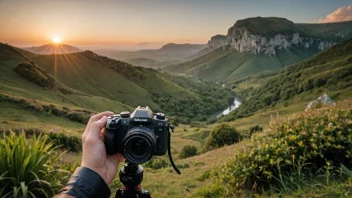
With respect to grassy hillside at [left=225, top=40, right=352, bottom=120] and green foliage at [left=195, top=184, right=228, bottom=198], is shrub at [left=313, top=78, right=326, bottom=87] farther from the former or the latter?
green foliage at [left=195, top=184, right=228, bottom=198]

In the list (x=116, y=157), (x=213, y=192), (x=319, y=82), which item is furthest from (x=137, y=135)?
(x=319, y=82)

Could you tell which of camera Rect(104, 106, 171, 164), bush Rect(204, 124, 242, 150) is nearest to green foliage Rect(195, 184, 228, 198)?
camera Rect(104, 106, 171, 164)

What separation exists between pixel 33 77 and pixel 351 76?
3602 inches

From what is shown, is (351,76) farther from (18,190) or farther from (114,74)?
(18,190)

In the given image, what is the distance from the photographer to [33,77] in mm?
63625

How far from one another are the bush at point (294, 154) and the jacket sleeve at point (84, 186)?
3175mm

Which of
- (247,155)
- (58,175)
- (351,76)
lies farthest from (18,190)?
(351,76)

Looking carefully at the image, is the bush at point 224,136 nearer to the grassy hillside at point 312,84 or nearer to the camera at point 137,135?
the camera at point 137,135

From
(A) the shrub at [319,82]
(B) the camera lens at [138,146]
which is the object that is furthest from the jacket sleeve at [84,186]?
(A) the shrub at [319,82]

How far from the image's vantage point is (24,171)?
4.97 m

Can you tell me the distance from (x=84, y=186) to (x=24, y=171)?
367 centimetres

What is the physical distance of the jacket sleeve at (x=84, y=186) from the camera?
76.4 inches

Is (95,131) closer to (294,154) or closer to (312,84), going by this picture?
(294,154)

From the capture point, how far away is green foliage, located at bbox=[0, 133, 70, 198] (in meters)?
4.84
